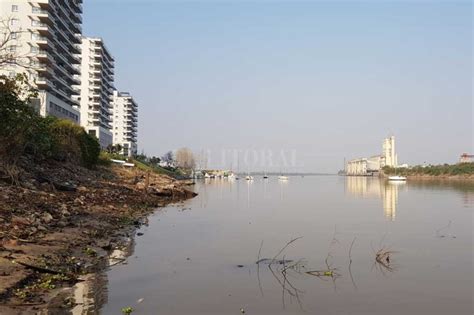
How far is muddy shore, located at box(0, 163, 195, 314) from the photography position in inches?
458

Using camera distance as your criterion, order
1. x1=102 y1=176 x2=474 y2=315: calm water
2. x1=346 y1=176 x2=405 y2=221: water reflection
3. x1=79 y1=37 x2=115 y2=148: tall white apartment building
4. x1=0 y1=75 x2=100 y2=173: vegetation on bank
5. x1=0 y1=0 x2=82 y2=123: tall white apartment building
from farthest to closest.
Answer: x1=79 y1=37 x2=115 y2=148: tall white apartment building, x1=0 y1=0 x2=82 y2=123: tall white apartment building, x1=346 y1=176 x2=405 y2=221: water reflection, x1=0 y1=75 x2=100 y2=173: vegetation on bank, x1=102 y1=176 x2=474 y2=315: calm water

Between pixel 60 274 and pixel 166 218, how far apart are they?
19.8 m

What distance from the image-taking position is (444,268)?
56.3ft

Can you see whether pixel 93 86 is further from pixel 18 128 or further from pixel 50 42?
pixel 18 128

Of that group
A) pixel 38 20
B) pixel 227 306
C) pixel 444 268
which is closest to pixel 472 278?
pixel 444 268

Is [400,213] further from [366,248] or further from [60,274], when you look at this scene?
[60,274]

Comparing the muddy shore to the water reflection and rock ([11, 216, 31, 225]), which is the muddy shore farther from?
the water reflection

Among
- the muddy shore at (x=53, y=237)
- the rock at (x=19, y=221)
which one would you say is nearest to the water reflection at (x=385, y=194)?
the muddy shore at (x=53, y=237)

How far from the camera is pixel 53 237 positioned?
18.5m

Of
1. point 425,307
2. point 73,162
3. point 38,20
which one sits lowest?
point 425,307

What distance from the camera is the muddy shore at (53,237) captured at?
38.2ft

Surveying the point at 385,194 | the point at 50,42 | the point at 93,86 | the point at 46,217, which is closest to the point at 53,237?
the point at 46,217

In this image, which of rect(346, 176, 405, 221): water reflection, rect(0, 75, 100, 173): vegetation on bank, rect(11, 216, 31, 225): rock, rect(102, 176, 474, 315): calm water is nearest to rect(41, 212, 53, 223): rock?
rect(11, 216, 31, 225): rock

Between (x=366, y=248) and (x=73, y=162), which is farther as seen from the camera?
(x=73, y=162)
